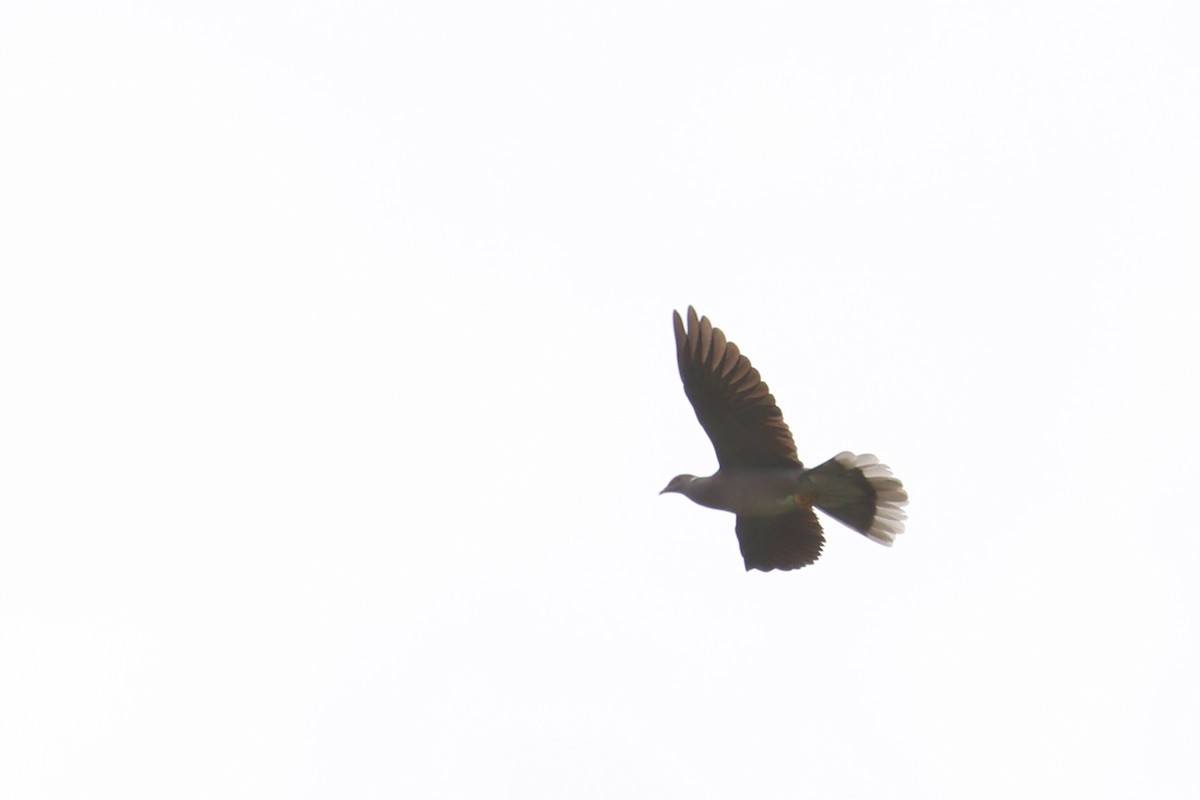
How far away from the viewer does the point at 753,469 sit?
48.6ft

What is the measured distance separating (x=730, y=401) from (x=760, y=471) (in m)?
0.69

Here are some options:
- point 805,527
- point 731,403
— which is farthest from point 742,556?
point 731,403

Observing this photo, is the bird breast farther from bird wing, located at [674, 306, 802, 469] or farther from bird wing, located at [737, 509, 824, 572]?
bird wing, located at [737, 509, 824, 572]

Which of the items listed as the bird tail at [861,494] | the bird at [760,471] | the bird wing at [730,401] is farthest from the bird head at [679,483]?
the bird tail at [861,494]

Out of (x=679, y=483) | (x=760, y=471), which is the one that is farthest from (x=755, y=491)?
(x=679, y=483)

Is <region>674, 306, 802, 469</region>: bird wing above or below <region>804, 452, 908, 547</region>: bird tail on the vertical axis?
above

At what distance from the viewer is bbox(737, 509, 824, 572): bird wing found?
15.5 metres

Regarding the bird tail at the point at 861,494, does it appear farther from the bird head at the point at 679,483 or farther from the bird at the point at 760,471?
the bird head at the point at 679,483

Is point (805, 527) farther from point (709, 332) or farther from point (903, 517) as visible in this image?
point (709, 332)

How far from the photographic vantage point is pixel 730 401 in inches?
567

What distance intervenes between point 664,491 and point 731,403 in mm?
1297

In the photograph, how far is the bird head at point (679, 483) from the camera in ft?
50.1

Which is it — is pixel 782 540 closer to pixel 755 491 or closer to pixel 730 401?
pixel 755 491

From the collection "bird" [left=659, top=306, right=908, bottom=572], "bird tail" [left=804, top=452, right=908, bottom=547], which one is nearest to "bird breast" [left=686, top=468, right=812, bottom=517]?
"bird" [left=659, top=306, right=908, bottom=572]
